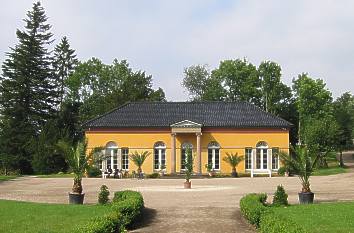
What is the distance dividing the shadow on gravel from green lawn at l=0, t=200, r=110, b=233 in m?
1.28

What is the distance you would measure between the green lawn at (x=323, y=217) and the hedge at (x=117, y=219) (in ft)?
14.8

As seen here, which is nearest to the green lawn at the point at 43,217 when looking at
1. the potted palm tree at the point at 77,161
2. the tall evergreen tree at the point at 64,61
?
the potted palm tree at the point at 77,161

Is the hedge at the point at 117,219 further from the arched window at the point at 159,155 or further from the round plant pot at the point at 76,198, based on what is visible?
the arched window at the point at 159,155

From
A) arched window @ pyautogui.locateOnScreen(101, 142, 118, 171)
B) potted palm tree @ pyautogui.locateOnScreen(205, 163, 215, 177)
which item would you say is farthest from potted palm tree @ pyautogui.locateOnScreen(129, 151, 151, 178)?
potted palm tree @ pyautogui.locateOnScreen(205, 163, 215, 177)

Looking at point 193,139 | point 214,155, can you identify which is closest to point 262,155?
point 214,155

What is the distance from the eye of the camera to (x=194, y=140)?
5100cm

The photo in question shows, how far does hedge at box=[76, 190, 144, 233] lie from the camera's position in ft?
37.2

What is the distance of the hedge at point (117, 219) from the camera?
37.2ft

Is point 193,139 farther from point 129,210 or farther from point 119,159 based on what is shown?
point 129,210

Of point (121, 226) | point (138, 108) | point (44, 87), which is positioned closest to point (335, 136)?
point (138, 108)

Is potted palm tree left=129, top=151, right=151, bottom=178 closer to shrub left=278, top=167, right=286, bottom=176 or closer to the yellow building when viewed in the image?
the yellow building

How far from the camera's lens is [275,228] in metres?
10.8

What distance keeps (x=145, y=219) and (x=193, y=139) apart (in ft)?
113

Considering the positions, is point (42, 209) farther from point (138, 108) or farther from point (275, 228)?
point (138, 108)
